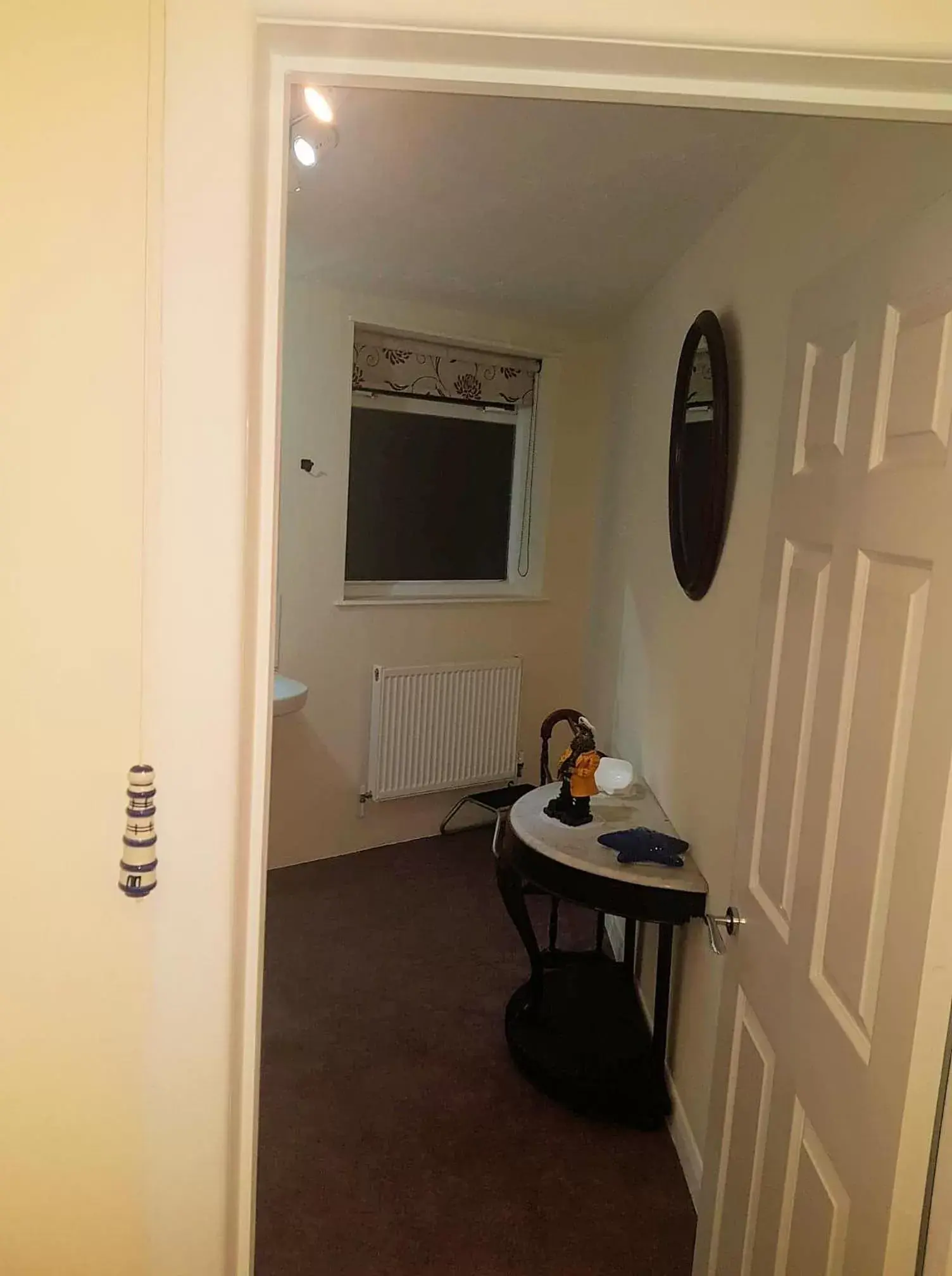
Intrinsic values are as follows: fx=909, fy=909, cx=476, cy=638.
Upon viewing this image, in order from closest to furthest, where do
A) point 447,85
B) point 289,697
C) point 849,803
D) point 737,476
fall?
point 447,85 < point 849,803 < point 737,476 < point 289,697

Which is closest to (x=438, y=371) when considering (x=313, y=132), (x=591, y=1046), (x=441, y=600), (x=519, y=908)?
(x=441, y=600)

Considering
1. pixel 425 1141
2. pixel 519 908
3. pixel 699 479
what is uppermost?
pixel 699 479

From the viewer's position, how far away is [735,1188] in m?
1.45

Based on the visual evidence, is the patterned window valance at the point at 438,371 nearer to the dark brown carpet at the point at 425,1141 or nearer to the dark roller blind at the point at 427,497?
the dark roller blind at the point at 427,497

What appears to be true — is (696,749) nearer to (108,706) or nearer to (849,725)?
(849,725)

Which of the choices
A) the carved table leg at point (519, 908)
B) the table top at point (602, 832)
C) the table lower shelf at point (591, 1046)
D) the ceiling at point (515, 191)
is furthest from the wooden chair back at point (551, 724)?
the ceiling at point (515, 191)

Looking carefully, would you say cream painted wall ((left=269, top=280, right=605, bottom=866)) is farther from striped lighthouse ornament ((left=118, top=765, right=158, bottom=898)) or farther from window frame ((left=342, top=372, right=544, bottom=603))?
striped lighthouse ornament ((left=118, top=765, right=158, bottom=898))

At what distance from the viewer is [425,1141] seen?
7.16 ft

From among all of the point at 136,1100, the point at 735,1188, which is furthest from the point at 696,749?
the point at 136,1100

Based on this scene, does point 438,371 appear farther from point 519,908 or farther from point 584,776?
point 519,908

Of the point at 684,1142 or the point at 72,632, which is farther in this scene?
the point at 684,1142

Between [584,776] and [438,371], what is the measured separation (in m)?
2.02

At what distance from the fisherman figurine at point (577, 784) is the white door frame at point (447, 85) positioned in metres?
1.53

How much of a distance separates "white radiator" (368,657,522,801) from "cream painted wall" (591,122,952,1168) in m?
0.87
